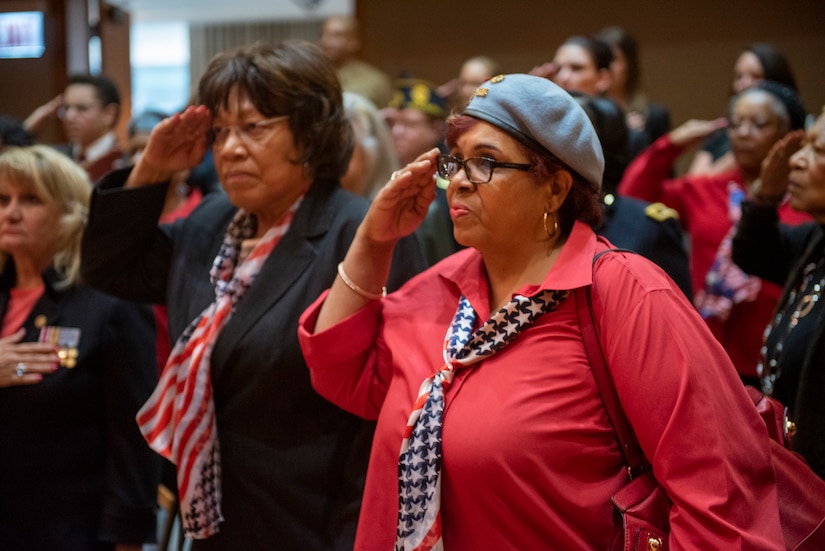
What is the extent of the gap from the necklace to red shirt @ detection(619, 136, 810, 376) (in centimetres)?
93

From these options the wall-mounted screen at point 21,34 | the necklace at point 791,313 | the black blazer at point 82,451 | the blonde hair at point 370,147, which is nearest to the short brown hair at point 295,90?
the black blazer at point 82,451

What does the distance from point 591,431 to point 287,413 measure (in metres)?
0.78

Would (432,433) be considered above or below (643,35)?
below

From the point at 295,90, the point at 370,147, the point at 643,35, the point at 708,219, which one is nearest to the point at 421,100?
the point at 370,147

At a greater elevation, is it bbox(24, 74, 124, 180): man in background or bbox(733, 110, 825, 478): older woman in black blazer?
bbox(733, 110, 825, 478): older woman in black blazer

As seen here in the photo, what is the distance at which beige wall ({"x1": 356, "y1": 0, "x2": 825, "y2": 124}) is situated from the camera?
5828 mm

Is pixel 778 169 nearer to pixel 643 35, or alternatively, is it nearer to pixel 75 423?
pixel 75 423

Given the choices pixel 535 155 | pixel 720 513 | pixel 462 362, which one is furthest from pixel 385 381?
pixel 720 513

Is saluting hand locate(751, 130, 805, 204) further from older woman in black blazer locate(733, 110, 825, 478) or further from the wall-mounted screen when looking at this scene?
the wall-mounted screen

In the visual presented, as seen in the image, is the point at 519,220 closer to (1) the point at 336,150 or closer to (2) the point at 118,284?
(1) the point at 336,150

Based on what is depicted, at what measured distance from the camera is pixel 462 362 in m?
1.65

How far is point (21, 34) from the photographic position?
7059 mm

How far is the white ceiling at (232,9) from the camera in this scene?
1114 cm

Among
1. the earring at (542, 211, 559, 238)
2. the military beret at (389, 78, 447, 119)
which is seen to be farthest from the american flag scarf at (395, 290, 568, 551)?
the military beret at (389, 78, 447, 119)
